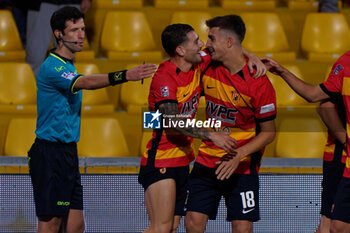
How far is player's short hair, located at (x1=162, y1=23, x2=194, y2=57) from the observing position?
4855mm

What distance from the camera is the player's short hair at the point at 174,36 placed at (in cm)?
486

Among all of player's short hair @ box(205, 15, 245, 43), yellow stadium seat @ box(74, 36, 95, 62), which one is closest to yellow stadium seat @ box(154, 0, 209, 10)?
yellow stadium seat @ box(74, 36, 95, 62)

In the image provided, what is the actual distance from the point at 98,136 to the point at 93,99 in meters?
0.82

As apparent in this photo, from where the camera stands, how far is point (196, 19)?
8.35 m

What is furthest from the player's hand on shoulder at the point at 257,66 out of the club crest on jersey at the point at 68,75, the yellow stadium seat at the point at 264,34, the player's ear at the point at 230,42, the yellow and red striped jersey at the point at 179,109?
the yellow stadium seat at the point at 264,34

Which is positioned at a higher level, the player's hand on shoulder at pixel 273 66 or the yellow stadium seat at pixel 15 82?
the player's hand on shoulder at pixel 273 66

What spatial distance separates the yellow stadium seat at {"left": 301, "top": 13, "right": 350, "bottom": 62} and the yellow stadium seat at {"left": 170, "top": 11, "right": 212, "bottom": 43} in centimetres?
133

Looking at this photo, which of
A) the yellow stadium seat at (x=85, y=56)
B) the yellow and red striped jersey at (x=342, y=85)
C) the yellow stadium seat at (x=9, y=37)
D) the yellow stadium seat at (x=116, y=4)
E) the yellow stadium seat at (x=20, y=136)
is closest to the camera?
the yellow and red striped jersey at (x=342, y=85)

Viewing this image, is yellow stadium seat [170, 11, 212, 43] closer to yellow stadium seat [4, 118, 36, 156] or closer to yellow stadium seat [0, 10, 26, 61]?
yellow stadium seat [0, 10, 26, 61]

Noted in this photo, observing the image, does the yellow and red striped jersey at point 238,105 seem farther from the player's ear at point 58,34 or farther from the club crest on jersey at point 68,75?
the player's ear at point 58,34

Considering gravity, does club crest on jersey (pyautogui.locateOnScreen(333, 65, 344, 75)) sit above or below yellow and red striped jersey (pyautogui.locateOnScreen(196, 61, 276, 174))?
above

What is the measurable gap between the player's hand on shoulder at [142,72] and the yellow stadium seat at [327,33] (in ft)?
15.1

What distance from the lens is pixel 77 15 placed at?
490cm

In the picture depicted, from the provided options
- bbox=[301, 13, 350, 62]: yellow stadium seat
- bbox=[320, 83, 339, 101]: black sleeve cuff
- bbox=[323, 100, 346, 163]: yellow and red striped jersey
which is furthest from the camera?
bbox=[301, 13, 350, 62]: yellow stadium seat
